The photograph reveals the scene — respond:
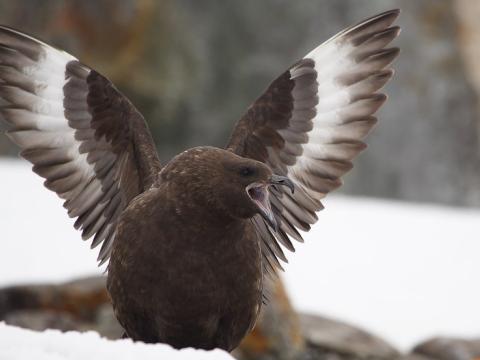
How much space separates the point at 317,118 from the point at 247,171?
2.77ft

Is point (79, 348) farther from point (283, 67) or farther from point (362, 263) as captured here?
point (283, 67)

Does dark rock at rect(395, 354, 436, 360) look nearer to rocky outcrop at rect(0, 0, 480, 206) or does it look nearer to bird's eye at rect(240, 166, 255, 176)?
bird's eye at rect(240, 166, 255, 176)

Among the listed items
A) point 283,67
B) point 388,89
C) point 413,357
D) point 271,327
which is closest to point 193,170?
point 271,327

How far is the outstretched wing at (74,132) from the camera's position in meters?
3.14

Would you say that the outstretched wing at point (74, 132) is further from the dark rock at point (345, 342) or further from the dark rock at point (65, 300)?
the dark rock at point (345, 342)

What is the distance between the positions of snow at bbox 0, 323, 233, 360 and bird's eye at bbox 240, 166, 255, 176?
0.61 metres

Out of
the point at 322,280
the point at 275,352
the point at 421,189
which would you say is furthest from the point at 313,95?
the point at 421,189

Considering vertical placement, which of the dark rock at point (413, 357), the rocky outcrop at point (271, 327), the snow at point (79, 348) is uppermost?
the snow at point (79, 348)

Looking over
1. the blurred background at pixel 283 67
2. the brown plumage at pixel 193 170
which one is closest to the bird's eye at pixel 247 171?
the brown plumage at pixel 193 170

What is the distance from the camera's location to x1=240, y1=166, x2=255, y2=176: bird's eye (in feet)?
8.59

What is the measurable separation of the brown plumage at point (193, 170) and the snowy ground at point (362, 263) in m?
2.69

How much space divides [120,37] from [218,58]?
5.24ft

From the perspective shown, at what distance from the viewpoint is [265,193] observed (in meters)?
2.72

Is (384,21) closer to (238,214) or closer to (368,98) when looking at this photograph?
(368,98)
